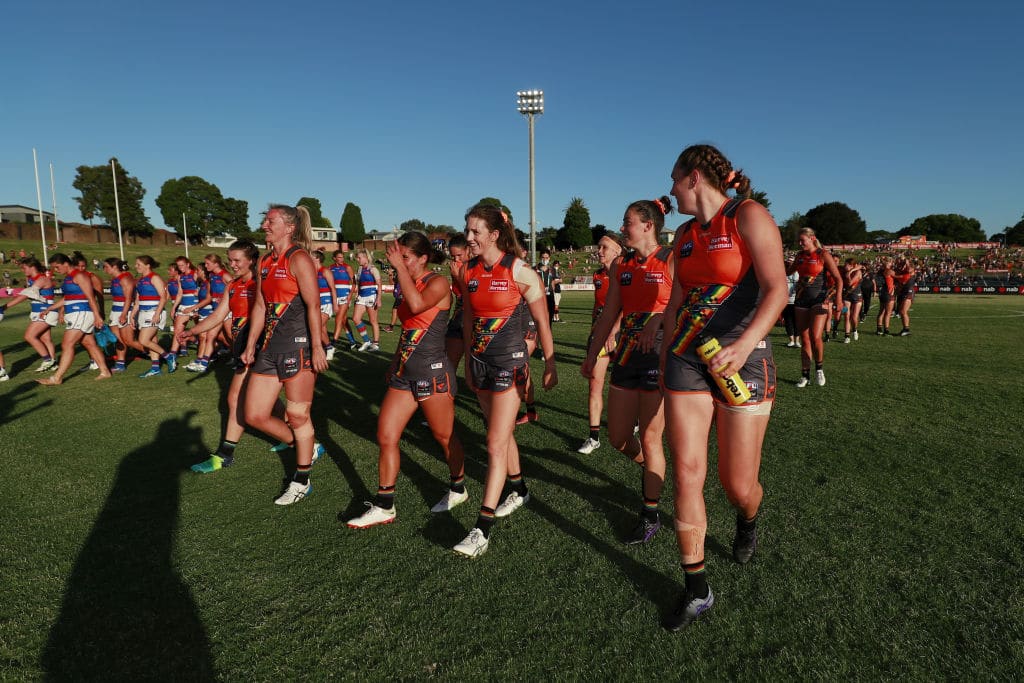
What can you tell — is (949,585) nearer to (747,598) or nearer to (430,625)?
(747,598)

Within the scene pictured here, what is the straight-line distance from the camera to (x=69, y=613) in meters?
2.93

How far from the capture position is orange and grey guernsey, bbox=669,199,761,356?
105 inches

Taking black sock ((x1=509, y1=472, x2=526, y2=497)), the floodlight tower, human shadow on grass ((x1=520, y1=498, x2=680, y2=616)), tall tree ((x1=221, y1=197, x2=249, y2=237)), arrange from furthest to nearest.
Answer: tall tree ((x1=221, y1=197, x2=249, y2=237))
the floodlight tower
black sock ((x1=509, y1=472, x2=526, y2=497))
human shadow on grass ((x1=520, y1=498, x2=680, y2=616))

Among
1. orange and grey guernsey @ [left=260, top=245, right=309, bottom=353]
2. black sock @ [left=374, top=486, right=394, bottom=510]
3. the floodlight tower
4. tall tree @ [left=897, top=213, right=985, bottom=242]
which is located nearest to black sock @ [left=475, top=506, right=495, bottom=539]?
black sock @ [left=374, top=486, right=394, bottom=510]

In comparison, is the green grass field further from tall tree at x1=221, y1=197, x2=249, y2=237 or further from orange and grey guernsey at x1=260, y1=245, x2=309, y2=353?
tall tree at x1=221, y1=197, x2=249, y2=237

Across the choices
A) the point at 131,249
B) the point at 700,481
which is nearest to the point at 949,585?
the point at 700,481

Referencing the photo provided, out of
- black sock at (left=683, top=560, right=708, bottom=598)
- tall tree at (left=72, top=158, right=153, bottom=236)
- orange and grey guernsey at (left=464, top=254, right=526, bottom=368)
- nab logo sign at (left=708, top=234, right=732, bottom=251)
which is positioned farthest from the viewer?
tall tree at (left=72, top=158, right=153, bottom=236)

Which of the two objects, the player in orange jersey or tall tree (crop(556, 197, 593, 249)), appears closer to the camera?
the player in orange jersey

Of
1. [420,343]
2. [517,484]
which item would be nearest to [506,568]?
[517,484]

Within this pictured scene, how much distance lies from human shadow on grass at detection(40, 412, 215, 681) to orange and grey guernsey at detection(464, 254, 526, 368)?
2.28 metres

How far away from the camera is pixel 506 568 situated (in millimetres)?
3342

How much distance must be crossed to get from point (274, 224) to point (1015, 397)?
9.33m

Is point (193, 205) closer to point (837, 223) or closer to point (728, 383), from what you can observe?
point (728, 383)

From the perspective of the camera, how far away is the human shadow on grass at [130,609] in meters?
2.55
